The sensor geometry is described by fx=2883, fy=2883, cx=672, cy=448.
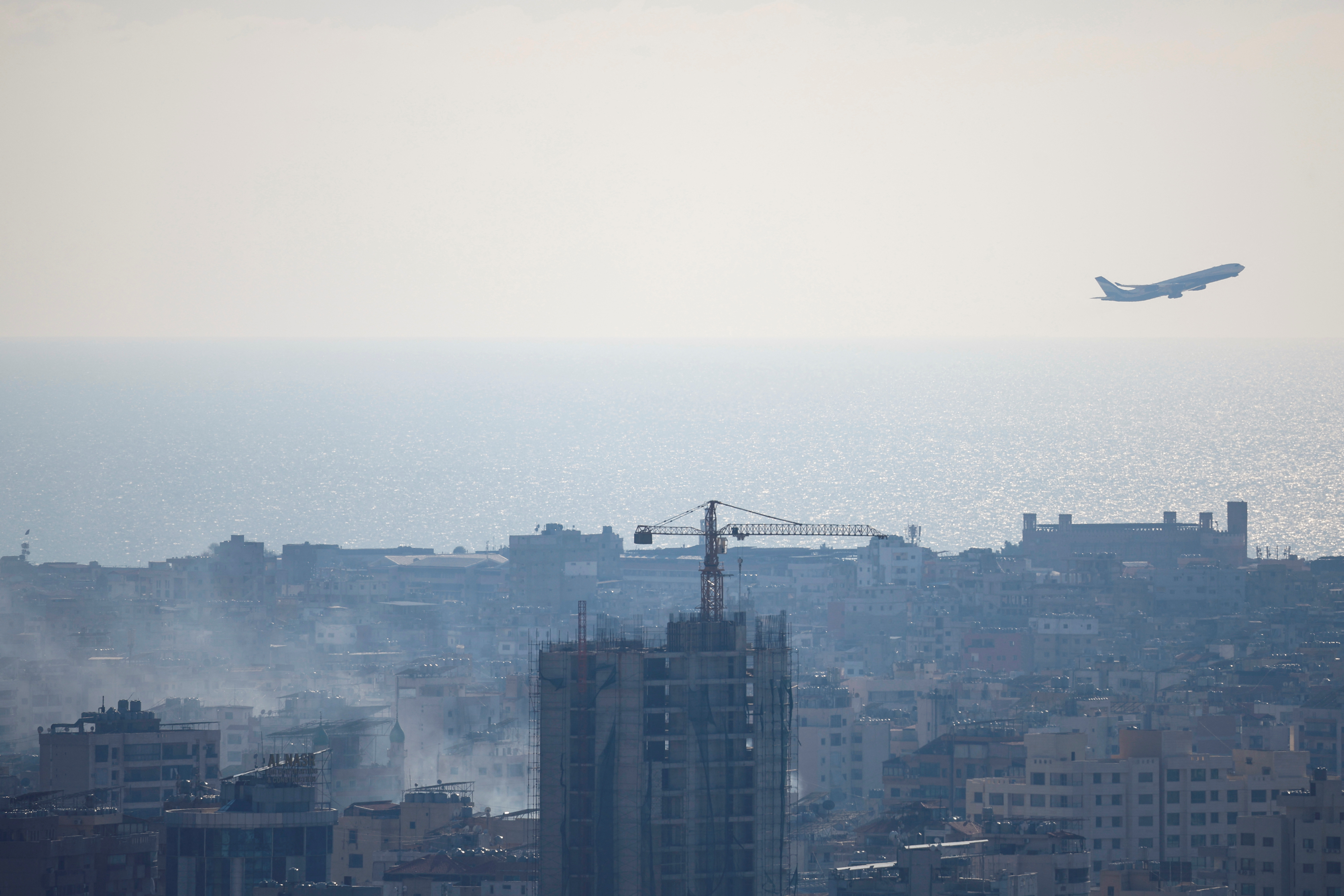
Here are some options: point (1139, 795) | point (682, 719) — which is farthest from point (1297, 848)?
point (682, 719)

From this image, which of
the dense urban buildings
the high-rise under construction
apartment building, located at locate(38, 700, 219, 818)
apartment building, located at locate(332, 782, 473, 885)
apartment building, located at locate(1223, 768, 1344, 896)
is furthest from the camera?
apartment building, located at locate(38, 700, 219, 818)

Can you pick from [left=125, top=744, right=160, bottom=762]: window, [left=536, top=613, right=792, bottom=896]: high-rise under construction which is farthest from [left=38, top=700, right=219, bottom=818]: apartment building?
[left=536, top=613, right=792, bottom=896]: high-rise under construction

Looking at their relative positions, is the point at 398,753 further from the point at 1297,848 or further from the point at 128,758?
the point at 1297,848

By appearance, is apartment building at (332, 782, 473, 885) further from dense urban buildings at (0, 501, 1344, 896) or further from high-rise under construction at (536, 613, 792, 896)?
high-rise under construction at (536, 613, 792, 896)

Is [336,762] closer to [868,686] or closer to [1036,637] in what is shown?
[868,686]

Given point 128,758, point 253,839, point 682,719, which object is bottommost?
point 253,839

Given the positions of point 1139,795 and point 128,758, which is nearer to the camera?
point 1139,795
